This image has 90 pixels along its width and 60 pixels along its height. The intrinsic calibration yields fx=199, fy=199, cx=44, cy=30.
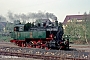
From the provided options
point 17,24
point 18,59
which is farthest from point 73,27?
point 18,59

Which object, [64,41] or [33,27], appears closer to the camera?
[64,41]

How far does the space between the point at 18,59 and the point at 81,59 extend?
4682 millimetres

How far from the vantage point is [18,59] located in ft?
48.8

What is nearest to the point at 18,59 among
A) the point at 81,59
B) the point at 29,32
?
the point at 81,59

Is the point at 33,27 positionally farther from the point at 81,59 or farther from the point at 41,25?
the point at 81,59

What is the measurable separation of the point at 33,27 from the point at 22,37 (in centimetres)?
184

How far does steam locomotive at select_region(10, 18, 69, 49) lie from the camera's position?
2189cm

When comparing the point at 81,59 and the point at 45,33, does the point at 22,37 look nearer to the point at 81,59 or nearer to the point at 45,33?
the point at 45,33

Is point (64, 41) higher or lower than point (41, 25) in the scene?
lower

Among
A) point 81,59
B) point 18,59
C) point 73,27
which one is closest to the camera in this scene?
point 81,59

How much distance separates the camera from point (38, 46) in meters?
23.0

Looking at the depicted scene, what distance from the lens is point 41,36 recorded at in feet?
75.6

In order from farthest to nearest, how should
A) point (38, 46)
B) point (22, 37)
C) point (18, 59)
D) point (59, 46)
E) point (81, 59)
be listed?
point (22, 37), point (38, 46), point (59, 46), point (18, 59), point (81, 59)

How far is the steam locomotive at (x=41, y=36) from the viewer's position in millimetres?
21888
